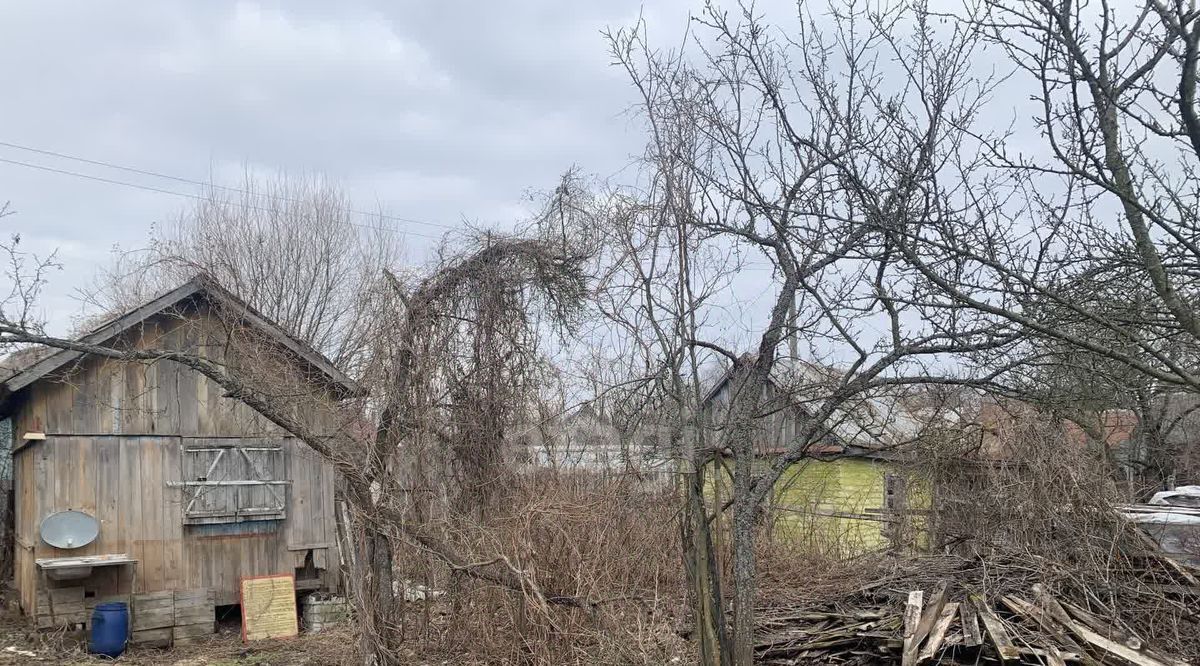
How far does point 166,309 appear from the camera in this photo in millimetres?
11984

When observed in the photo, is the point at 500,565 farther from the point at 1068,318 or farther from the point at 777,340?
the point at 1068,318

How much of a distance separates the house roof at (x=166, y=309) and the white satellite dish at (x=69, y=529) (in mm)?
1617

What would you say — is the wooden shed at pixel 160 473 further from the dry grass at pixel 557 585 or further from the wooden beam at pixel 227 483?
the dry grass at pixel 557 585

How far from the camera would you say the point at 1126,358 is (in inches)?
154

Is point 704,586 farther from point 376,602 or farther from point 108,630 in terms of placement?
point 108,630

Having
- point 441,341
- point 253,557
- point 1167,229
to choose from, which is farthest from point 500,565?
point 253,557

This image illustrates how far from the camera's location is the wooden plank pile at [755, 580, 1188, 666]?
7.36 m

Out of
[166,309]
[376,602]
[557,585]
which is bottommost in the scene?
[376,602]

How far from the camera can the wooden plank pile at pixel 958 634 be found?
290 inches

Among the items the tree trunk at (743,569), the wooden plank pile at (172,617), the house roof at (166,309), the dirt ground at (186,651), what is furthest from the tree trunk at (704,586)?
the wooden plank pile at (172,617)

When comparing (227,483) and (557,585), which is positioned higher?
(227,483)

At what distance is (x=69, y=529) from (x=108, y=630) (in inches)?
52.9

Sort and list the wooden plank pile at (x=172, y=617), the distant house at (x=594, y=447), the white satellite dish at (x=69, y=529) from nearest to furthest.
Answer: the distant house at (x=594, y=447), the white satellite dish at (x=69, y=529), the wooden plank pile at (x=172, y=617)

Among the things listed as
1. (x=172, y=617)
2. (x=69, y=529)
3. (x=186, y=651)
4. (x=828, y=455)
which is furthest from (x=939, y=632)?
(x=69, y=529)
